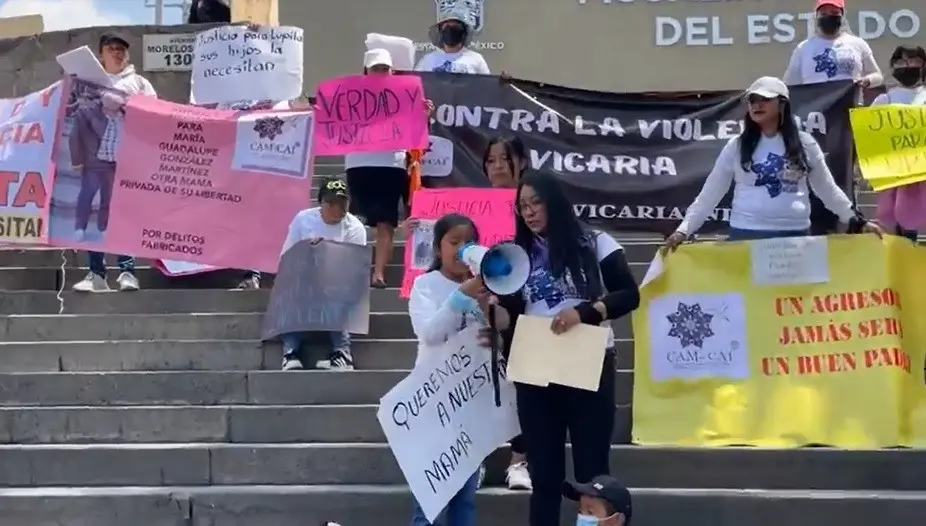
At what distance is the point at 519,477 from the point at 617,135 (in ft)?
9.83

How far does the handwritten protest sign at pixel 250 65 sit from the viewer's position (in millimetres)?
8359

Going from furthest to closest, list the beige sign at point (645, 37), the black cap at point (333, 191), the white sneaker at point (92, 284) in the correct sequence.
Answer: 1. the beige sign at point (645, 37)
2. the white sneaker at point (92, 284)
3. the black cap at point (333, 191)

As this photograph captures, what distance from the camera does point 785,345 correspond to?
5871mm

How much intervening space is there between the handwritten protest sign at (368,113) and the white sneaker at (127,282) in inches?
57.9

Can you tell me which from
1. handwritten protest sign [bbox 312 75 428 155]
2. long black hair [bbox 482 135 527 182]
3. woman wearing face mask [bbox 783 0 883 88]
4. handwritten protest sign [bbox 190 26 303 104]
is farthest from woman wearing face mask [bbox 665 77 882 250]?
handwritten protest sign [bbox 190 26 303 104]

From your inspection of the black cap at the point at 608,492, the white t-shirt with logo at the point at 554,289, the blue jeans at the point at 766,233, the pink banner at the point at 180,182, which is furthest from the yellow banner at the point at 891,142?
the pink banner at the point at 180,182

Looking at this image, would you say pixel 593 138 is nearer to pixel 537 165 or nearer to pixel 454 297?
pixel 537 165

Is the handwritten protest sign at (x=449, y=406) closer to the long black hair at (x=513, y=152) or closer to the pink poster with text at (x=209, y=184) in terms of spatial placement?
the long black hair at (x=513, y=152)

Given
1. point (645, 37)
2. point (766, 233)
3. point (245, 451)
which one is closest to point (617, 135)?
point (766, 233)

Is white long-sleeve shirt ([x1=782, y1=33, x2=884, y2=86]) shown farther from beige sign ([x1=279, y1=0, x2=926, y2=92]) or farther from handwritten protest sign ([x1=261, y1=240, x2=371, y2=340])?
beige sign ([x1=279, y1=0, x2=926, y2=92])

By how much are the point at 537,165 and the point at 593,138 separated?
408 mm

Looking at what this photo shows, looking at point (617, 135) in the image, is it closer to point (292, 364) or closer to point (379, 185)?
point (379, 185)

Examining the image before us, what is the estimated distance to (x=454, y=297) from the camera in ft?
14.8

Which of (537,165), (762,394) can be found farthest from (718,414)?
(537,165)
